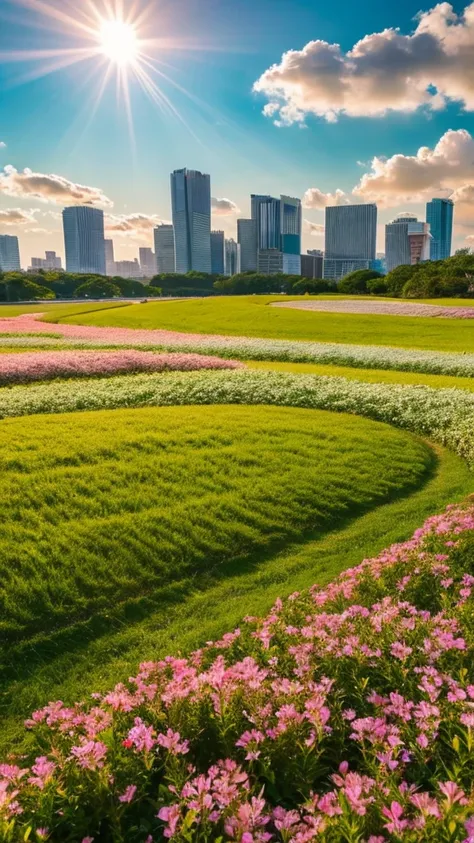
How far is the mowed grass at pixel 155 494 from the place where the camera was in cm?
815

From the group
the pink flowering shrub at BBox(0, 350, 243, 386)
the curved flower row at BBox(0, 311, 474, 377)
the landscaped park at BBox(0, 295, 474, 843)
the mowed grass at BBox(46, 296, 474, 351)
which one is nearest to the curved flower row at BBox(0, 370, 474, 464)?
the landscaped park at BBox(0, 295, 474, 843)

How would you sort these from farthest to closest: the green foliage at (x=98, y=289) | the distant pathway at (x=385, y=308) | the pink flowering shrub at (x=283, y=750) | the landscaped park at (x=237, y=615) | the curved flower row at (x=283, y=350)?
the green foliage at (x=98, y=289) → the distant pathway at (x=385, y=308) → the curved flower row at (x=283, y=350) → the landscaped park at (x=237, y=615) → the pink flowering shrub at (x=283, y=750)

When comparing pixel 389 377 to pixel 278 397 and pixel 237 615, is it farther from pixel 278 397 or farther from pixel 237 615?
pixel 237 615

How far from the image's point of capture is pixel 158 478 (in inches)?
443

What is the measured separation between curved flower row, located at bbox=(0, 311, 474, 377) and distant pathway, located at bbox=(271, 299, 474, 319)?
64.2 ft

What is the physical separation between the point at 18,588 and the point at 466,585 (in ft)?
19.6

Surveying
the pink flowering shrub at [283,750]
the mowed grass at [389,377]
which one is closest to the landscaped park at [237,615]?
the pink flowering shrub at [283,750]

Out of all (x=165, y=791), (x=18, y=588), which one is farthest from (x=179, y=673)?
(x=18, y=588)

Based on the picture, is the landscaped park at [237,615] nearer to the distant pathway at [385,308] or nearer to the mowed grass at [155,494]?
the mowed grass at [155,494]

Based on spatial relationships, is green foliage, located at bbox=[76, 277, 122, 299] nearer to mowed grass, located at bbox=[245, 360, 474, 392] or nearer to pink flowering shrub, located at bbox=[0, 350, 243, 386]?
pink flowering shrub, located at bbox=[0, 350, 243, 386]

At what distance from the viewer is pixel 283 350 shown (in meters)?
34.1

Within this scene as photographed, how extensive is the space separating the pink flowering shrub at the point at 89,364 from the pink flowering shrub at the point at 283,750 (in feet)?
70.8

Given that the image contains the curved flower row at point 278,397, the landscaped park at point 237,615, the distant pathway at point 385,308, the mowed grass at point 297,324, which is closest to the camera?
the landscaped park at point 237,615

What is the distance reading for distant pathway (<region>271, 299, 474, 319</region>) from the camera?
53.5m
